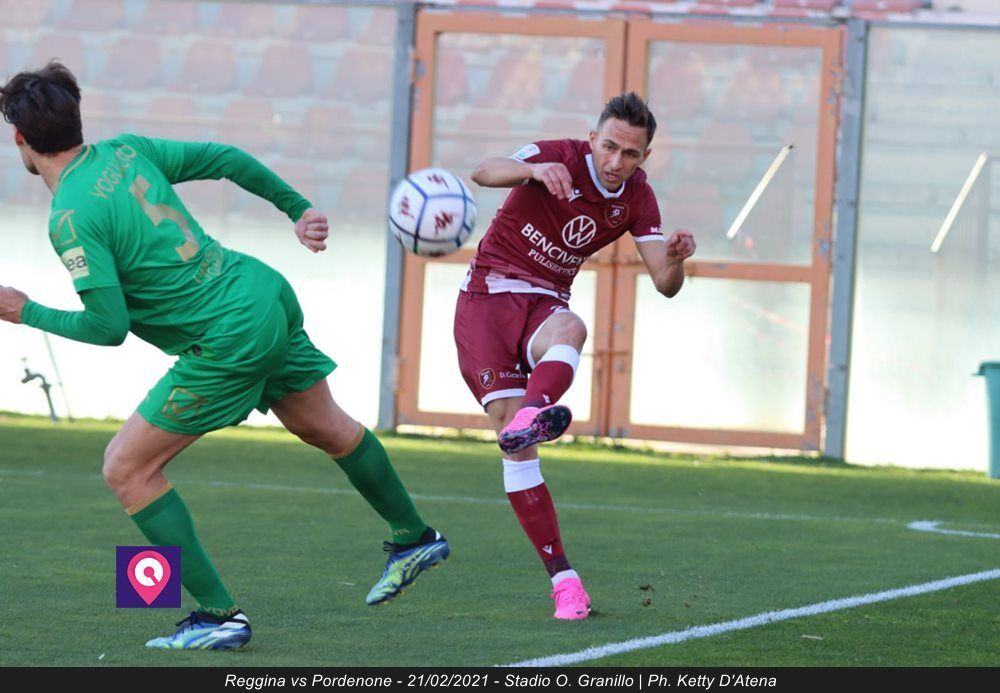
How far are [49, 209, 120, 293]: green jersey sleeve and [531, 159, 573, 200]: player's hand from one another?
1.63 m

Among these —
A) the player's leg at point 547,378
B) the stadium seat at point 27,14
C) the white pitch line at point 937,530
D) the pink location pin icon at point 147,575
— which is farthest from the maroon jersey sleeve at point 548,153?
the stadium seat at point 27,14

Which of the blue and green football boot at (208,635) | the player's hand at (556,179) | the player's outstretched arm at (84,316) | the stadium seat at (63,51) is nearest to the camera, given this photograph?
the player's outstretched arm at (84,316)

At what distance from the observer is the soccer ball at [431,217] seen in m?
5.97

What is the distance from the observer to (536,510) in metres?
6.00

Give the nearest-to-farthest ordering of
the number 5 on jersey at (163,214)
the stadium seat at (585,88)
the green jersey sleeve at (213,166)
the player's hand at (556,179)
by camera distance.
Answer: the number 5 on jersey at (163,214) → the green jersey sleeve at (213,166) → the player's hand at (556,179) → the stadium seat at (585,88)

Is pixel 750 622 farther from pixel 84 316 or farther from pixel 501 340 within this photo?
pixel 84 316

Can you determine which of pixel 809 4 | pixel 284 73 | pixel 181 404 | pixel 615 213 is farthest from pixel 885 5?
pixel 181 404

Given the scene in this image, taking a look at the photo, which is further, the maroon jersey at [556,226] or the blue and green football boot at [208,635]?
the maroon jersey at [556,226]

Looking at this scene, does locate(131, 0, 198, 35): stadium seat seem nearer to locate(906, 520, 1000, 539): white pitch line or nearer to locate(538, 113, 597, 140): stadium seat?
locate(538, 113, 597, 140): stadium seat

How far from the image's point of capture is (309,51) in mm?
13586

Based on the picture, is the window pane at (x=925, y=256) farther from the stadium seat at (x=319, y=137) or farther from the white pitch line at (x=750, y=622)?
the white pitch line at (x=750, y=622)

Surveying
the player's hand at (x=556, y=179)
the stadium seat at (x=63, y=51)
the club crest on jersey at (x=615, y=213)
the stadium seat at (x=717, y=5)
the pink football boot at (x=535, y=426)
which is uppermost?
the stadium seat at (x=717, y=5)

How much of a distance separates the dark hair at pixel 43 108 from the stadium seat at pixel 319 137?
28.8 feet

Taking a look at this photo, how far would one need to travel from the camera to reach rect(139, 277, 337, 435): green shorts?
5.05 m
